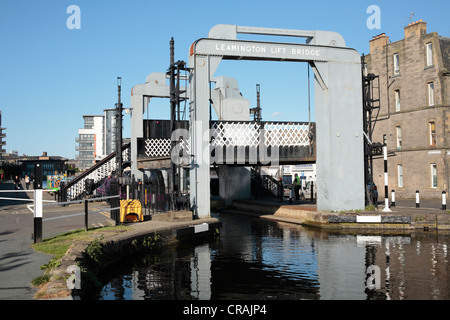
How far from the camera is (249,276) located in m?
10.4

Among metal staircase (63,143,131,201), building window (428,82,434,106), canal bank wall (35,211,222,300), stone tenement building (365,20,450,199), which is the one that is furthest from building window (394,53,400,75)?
canal bank wall (35,211,222,300)

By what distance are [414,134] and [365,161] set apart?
15005 millimetres

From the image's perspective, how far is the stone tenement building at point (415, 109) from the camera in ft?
103

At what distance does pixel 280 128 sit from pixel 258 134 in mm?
1189

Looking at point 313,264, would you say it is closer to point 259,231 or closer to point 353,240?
point 353,240

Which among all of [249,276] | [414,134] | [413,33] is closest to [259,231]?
[249,276]

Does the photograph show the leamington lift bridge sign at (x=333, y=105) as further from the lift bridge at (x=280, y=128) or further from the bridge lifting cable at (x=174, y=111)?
the bridge lifting cable at (x=174, y=111)

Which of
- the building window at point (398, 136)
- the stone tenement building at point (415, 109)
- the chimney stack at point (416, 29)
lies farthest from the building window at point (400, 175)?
the chimney stack at point (416, 29)

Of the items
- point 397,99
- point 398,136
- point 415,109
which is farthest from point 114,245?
point 397,99

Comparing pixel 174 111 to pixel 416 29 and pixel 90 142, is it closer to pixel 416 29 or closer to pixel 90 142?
pixel 416 29

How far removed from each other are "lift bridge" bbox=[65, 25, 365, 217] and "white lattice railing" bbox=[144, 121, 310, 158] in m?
0.05

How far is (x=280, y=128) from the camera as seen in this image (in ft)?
69.1

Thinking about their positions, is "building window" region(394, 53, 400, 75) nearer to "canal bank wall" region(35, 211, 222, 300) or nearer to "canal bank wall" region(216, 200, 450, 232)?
"canal bank wall" region(216, 200, 450, 232)
